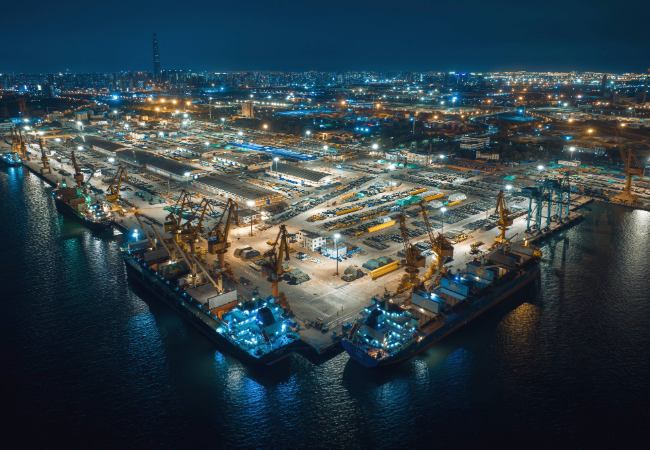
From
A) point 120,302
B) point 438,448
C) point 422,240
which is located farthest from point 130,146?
point 438,448

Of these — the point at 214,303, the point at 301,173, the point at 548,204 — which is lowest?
the point at 214,303

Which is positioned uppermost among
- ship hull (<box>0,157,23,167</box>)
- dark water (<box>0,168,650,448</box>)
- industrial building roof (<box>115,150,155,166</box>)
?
industrial building roof (<box>115,150,155,166</box>)

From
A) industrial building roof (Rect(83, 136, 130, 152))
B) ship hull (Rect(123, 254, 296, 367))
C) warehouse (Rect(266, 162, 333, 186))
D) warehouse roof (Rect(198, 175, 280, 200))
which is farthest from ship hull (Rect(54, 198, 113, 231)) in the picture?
industrial building roof (Rect(83, 136, 130, 152))

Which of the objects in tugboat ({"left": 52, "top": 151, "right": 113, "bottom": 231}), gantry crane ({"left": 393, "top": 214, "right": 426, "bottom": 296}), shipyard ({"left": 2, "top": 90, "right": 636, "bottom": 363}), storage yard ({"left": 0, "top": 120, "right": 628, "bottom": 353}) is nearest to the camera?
gantry crane ({"left": 393, "top": 214, "right": 426, "bottom": 296})

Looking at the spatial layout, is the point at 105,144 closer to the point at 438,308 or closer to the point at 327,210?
the point at 327,210

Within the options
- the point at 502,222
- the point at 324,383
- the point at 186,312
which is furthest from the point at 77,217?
the point at 502,222

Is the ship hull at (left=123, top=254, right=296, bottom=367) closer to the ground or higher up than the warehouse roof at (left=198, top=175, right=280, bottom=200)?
closer to the ground

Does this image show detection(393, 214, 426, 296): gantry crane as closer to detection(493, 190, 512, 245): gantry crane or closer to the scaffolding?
detection(493, 190, 512, 245): gantry crane
